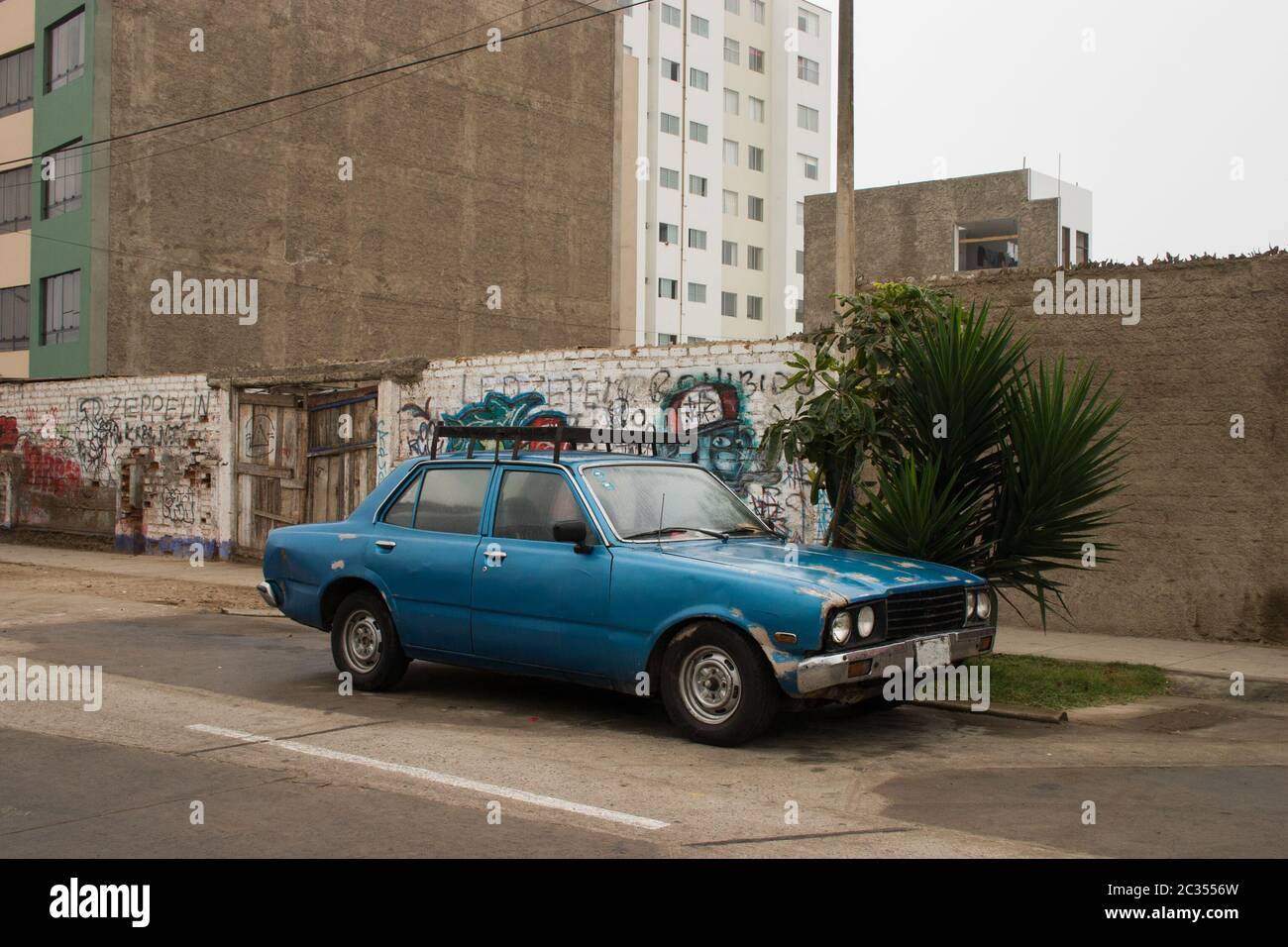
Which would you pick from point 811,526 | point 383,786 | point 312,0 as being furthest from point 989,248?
point 383,786

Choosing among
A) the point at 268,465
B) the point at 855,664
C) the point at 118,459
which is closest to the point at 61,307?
the point at 118,459

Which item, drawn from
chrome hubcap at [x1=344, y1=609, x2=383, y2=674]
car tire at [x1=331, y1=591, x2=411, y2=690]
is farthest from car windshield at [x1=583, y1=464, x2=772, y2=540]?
chrome hubcap at [x1=344, y1=609, x2=383, y2=674]

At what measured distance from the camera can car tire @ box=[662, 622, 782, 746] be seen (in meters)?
6.88

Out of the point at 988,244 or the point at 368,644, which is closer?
the point at 368,644

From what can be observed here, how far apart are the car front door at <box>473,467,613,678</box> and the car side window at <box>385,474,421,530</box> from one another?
0.79 meters

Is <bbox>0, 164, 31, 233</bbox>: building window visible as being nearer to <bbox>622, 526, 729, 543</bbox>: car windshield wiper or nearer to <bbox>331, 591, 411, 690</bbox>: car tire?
<bbox>331, 591, 411, 690</bbox>: car tire

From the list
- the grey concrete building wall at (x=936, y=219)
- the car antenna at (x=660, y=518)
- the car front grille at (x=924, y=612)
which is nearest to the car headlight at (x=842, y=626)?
the car front grille at (x=924, y=612)

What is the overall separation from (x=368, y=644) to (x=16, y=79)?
31.1 meters

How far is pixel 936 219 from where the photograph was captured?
32.1m

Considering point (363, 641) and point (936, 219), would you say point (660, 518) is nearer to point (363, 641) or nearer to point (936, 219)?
point (363, 641)

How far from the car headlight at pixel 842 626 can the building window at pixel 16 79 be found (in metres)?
32.8
